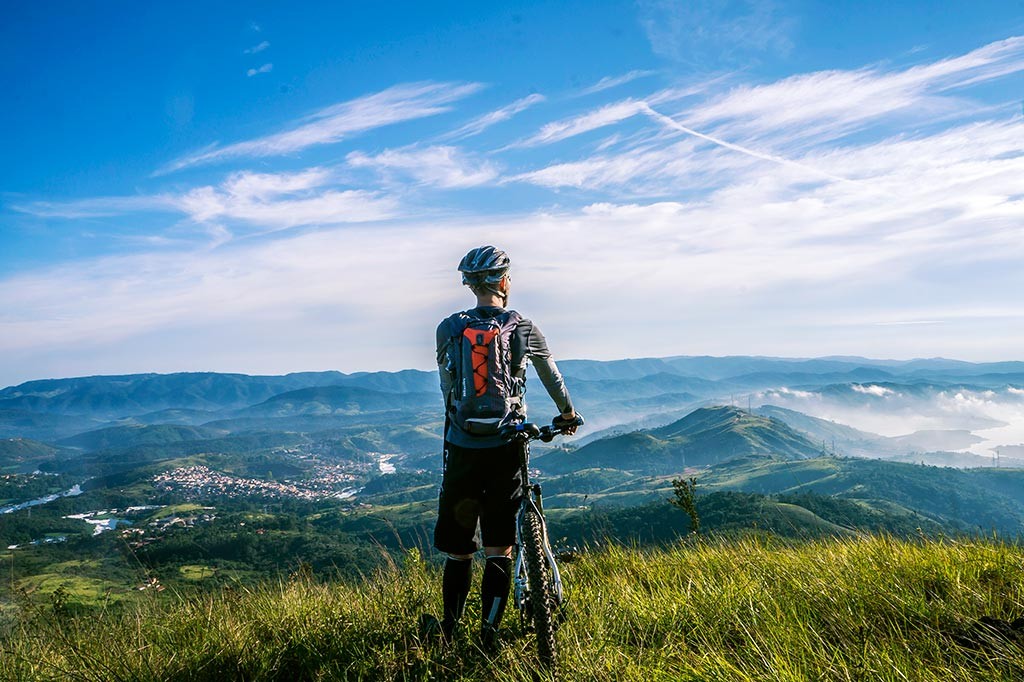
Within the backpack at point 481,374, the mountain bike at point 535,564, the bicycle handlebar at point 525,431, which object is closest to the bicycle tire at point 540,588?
the mountain bike at point 535,564

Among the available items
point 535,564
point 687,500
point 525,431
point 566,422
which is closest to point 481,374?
point 525,431

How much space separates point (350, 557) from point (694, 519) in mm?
81919

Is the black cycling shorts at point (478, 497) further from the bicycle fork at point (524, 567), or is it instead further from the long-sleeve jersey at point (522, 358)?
the long-sleeve jersey at point (522, 358)

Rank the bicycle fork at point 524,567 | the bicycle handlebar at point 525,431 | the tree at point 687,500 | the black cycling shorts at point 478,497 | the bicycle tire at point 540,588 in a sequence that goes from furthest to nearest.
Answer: the tree at point 687,500, the black cycling shorts at point 478,497, the bicycle handlebar at point 525,431, the bicycle fork at point 524,567, the bicycle tire at point 540,588

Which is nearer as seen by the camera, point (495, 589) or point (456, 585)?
point (495, 589)

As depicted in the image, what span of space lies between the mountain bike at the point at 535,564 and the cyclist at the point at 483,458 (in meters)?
0.09

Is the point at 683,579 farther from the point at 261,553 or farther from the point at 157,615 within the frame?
the point at 261,553

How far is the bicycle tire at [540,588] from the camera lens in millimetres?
3650

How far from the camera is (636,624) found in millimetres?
4211

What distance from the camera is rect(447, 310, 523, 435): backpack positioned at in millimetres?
4145

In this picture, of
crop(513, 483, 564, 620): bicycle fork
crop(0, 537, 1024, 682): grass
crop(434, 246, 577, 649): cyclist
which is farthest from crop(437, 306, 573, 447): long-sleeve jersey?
crop(0, 537, 1024, 682): grass

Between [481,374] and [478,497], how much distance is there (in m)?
0.93

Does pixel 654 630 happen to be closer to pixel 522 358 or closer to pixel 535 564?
pixel 535 564

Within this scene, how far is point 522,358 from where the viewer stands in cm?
438
